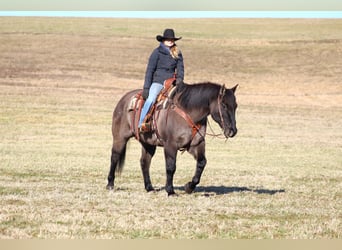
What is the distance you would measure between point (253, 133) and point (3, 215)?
77.2 feet

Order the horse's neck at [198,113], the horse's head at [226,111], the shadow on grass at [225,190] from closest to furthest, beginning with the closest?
the horse's head at [226,111] < the horse's neck at [198,113] < the shadow on grass at [225,190]

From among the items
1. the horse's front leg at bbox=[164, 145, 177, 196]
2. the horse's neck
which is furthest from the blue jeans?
the horse's front leg at bbox=[164, 145, 177, 196]

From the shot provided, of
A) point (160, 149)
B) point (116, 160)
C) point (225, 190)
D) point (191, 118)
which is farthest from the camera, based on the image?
point (160, 149)

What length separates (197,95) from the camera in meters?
12.5

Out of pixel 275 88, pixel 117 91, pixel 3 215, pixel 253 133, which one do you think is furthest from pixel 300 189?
pixel 275 88

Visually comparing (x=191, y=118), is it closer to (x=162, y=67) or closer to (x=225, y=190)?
(x=162, y=67)

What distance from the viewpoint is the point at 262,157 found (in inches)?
965

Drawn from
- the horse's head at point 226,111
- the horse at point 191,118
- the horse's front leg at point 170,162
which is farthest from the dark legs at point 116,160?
the horse's head at point 226,111

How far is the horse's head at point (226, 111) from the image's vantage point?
12.0 m

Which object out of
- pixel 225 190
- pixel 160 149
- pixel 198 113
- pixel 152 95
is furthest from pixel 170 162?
pixel 160 149

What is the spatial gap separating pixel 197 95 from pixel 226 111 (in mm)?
652

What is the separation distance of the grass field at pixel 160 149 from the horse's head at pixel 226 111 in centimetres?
117

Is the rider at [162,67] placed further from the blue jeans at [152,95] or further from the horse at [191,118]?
the horse at [191,118]

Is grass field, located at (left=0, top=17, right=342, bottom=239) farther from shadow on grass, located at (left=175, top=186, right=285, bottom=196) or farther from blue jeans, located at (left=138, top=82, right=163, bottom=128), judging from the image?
blue jeans, located at (left=138, top=82, right=163, bottom=128)
